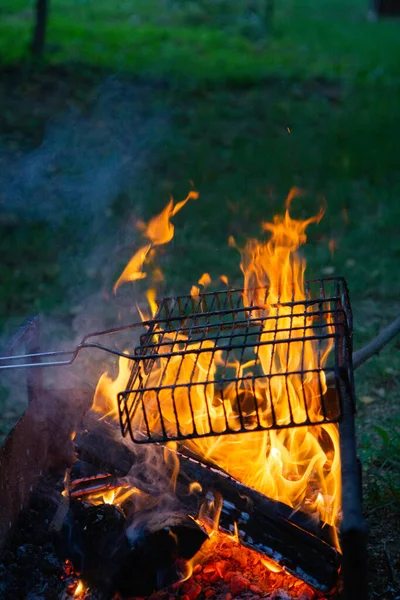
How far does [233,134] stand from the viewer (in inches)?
344

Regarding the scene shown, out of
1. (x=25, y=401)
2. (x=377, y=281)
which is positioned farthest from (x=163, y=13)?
(x=25, y=401)

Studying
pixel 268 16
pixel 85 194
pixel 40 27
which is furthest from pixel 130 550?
pixel 268 16

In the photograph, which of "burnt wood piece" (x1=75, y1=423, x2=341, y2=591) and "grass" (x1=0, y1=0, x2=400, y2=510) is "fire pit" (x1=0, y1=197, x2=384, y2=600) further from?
"grass" (x1=0, y1=0, x2=400, y2=510)

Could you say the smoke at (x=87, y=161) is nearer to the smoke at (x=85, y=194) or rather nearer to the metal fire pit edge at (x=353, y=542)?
the smoke at (x=85, y=194)

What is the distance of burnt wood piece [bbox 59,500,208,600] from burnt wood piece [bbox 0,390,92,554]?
1.13 feet

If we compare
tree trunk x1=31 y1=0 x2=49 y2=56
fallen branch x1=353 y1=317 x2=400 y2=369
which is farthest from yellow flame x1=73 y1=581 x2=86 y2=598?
tree trunk x1=31 y1=0 x2=49 y2=56

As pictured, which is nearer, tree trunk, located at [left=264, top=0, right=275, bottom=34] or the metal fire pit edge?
the metal fire pit edge

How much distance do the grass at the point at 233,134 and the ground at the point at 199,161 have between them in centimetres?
2

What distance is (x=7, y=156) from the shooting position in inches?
294

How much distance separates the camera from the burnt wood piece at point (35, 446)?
2.78 metres

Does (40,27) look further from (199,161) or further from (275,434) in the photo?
(275,434)

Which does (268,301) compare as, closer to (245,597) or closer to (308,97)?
(245,597)

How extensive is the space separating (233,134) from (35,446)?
20.8ft

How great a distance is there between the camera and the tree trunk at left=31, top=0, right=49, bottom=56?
979 centimetres
